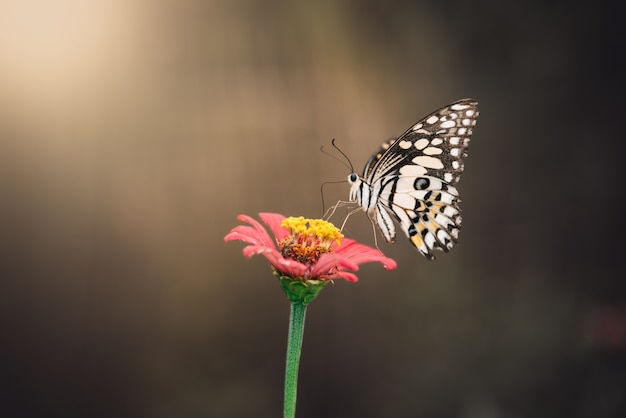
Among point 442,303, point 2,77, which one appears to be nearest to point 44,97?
point 2,77

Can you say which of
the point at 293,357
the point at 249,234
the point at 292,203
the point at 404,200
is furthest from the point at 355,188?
the point at 292,203

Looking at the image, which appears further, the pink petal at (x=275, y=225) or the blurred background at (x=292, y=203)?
the blurred background at (x=292, y=203)

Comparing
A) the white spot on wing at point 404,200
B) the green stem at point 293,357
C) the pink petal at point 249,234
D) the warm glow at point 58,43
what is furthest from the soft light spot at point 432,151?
the warm glow at point 58,43

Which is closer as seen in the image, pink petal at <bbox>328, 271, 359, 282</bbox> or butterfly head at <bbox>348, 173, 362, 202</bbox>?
pink petal at <bbox>328, 271, 359, 282</bbox>

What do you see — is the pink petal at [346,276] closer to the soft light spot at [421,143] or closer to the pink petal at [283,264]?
the pink petal at [283,264]

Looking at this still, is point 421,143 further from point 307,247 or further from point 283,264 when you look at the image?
point 283,264

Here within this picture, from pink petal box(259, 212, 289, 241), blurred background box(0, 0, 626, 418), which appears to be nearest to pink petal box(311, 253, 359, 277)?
pink petal box(259, 212, 289, 241)

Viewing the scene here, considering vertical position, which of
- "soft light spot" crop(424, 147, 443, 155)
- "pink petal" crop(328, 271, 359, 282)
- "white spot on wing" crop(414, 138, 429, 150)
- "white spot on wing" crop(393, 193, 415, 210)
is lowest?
"pink petal" crop(328, 271, 359, 282)

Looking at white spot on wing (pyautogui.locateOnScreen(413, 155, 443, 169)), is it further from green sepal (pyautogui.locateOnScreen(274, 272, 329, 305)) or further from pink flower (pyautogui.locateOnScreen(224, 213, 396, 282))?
green sepal (pyautogui.locateOnScreen(274, 272, 329, 305))
